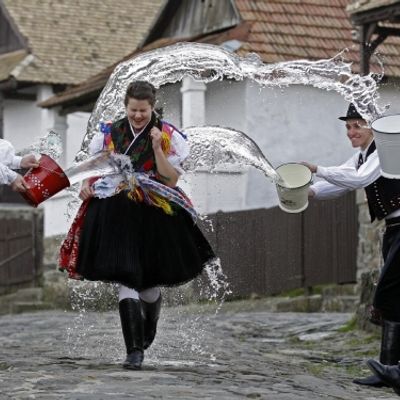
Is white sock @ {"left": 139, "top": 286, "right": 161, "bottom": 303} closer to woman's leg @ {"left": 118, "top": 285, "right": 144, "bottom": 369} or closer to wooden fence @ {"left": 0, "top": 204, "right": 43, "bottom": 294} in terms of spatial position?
woman's leg @ {"left": 118, "top": 285, "right": 144, "bottom": 369}

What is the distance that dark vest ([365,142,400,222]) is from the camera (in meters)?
6.95

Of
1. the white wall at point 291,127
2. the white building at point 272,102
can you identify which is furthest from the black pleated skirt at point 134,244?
the white wall at point 291,127

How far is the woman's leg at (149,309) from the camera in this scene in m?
7.59

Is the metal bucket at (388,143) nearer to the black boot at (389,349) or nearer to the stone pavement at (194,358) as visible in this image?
the black boot at (389,349)

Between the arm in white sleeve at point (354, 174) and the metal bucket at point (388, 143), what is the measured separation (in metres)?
0.27

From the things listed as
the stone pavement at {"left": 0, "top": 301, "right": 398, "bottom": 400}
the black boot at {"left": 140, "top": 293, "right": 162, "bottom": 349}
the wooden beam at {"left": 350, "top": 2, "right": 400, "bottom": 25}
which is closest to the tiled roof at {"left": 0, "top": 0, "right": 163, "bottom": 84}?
the wooden beam at {"left": 350, "top": 2, "right": 400, "bottom": 25}

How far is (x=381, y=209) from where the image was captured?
6996 mm

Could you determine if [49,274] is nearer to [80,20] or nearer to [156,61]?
[80,20]

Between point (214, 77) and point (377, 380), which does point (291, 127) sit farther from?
point (377, 380)

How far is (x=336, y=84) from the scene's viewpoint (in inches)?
337

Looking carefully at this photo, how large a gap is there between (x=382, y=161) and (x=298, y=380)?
1.32 meters

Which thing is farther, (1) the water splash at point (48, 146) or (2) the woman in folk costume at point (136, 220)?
(1) the water splash at point (48, 146)

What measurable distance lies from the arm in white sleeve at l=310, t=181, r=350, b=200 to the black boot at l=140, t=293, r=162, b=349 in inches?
43.7

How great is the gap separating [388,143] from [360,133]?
2.23 feet
